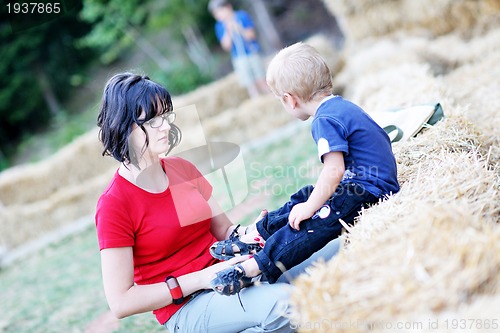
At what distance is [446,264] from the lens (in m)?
1.55

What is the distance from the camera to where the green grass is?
5059mm

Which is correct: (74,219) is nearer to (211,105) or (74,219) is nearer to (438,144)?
(211,105)

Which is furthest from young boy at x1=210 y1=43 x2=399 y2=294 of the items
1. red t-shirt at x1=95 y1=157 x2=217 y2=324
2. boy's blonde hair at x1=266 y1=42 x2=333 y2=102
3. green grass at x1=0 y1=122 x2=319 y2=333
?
green grass at x1=0 y1=122 x2=319 y2=333

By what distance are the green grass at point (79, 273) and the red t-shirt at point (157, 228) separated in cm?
135

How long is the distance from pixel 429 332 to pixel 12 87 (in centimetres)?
1747

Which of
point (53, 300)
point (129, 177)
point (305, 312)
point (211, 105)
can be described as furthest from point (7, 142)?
point (305, 312)

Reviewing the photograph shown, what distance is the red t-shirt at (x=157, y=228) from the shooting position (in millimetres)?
2375

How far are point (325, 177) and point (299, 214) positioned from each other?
0.21m

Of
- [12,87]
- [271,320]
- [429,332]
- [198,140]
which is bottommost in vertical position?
[271,320]

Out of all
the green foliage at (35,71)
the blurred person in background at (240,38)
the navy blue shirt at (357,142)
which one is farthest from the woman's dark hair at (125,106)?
the green foliage at (35,71)

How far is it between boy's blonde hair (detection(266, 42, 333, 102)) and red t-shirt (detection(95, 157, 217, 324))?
72 centimetres

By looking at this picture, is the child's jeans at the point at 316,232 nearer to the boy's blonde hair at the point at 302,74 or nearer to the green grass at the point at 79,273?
the boy's blonde hair at the point at 302,74

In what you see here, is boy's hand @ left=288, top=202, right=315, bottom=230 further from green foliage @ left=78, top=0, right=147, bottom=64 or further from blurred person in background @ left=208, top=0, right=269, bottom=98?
green foliage @ left=78, top=0, right=147, bottom=64

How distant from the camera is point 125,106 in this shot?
2.41 m
